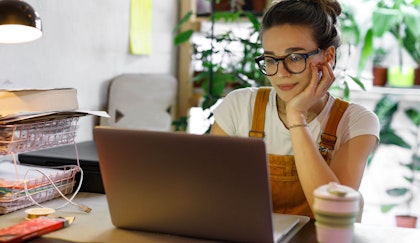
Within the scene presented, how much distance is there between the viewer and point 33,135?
59.9 inches

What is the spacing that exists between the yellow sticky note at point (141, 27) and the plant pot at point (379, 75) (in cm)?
116

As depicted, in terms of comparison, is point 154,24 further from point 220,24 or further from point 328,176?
point 328,176

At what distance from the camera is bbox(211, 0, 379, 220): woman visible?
1586 millimetres

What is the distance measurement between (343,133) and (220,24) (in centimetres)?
135

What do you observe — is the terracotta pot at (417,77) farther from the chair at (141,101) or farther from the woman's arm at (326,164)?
the woman's arm at (326,164)

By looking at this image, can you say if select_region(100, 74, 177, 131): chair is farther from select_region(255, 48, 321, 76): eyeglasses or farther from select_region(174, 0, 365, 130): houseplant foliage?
select_region(255, 48, 321, 76): eyeglasses

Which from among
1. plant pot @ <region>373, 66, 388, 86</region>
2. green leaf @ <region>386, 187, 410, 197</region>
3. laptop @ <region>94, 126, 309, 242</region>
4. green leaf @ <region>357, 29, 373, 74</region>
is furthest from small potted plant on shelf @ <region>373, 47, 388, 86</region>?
laptop @ <region>94, 126, 309, 242</region>

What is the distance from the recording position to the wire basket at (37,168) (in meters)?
1.46

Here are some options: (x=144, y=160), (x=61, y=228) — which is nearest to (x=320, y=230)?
(x=144, y=160)

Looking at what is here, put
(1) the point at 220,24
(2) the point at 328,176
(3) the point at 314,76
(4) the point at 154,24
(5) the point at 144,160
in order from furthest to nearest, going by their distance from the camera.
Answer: (1) the point at 220,24 < (4) the point at 154,24 < (3) the point at 314,76 < (2) the point at 328,176 < (5) the point at 144,160

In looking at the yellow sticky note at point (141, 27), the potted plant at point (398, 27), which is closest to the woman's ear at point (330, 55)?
the yellow sticky note at point (141, 27)

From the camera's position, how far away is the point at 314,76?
1.62 metres

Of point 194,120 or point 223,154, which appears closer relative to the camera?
point 223,154

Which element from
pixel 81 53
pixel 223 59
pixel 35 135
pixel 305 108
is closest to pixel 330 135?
pixel 305 108
